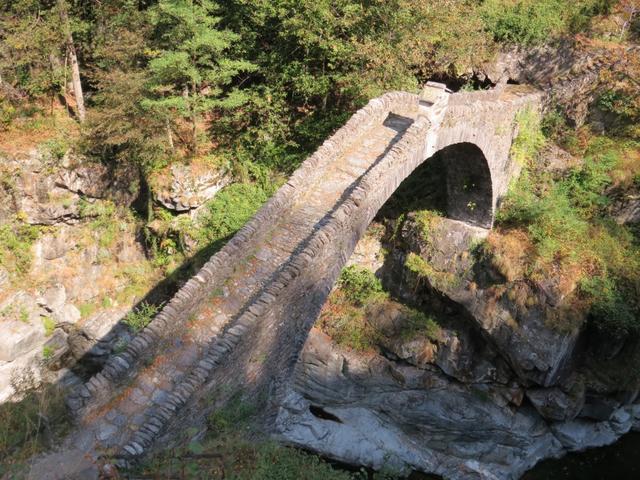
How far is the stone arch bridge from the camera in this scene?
22.6 feet

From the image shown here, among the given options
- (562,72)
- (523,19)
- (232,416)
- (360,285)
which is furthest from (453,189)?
(232,416)

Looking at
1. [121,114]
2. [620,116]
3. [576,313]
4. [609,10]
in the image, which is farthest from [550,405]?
[121,114]

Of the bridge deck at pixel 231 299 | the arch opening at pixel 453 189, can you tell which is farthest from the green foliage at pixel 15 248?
the arch opening at pixel 453 189

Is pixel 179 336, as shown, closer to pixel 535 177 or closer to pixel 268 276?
pixel 268 276

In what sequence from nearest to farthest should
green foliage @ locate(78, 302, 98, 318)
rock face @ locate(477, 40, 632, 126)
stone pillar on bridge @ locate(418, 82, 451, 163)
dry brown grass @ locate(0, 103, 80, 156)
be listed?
1. stone pillar on bridge @ locate(418, 82, 451, 163)
2. rock face @ locate(477, 40, 632, 126)
3. green foliage @ locate(78, 302, 98, 318)
4. dry brown grass @ locate(0, 103, 80, 156)

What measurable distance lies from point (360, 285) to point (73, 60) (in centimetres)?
1288

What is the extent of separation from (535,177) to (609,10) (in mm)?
6809

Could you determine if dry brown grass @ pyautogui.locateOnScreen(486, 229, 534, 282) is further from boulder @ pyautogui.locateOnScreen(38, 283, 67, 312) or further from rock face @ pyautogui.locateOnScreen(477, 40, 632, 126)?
boulder @ pyautogui.locateOnScreen(38, 283, 67, 312)

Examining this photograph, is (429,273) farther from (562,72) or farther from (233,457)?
(233,457)

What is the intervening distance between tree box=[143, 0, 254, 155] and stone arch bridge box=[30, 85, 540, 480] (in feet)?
21.4

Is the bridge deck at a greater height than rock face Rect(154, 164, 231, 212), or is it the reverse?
the bridge deck

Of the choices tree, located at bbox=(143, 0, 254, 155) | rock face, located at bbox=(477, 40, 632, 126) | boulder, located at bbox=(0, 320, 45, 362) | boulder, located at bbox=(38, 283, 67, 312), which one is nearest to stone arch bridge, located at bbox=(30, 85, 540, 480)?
rock face, located at bbox=(477, 40, 632, 126)

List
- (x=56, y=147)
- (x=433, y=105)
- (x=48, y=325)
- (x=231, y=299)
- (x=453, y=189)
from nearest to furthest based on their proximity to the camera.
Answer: (x=231, y=299) → (x=433, y=105) → (x=453, y=189) → (x=48, y=325) → (x=56, y=147)

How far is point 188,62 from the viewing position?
49.0 ft
